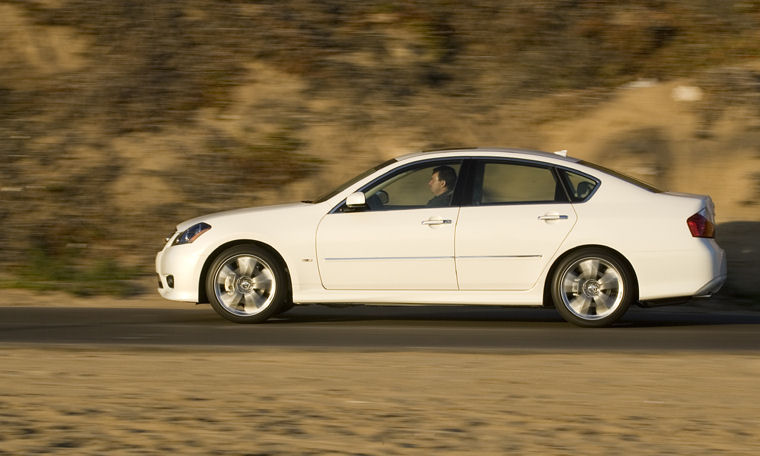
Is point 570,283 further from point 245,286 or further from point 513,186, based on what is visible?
point 245,286

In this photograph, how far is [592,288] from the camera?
10297 millimetres

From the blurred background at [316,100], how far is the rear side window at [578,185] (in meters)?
4.81

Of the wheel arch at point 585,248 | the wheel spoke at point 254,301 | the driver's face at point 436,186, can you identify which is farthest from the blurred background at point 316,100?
the driver's face at point 436,186

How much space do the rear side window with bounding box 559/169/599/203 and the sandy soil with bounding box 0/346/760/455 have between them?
193 centimetres

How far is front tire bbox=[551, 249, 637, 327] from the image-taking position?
10.2m

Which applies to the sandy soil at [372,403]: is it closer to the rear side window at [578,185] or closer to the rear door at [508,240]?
the rear door at [508,240]

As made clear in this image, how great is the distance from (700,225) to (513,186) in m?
1.66

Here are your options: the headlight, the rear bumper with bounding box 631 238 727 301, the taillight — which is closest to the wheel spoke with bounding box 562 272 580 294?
the rear bumper with bounding box 631 238 727 301

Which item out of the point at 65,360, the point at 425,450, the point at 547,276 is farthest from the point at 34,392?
the point at 547,276

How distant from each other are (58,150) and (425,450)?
1332cm

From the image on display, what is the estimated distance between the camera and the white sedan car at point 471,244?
10.2 m

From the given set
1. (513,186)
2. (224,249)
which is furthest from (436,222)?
(224,249)

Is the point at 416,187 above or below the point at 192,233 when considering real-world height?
above

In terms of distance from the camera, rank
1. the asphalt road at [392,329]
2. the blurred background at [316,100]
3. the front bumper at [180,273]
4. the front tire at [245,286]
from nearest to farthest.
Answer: the asphalt road at [392,329], the front tire at [245,286], the front bumper at [180,273], the blurred background at [316,100]
